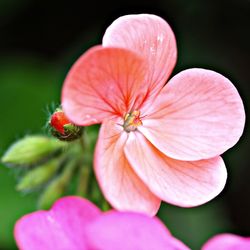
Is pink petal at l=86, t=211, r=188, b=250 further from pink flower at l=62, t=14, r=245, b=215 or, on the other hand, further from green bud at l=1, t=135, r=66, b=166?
green bud at l=1, t=135, r=66, b=166

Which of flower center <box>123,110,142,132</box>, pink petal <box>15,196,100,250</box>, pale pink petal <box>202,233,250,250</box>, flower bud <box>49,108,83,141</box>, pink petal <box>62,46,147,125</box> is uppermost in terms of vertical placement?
pink petal <box>62,46,147,125</box>

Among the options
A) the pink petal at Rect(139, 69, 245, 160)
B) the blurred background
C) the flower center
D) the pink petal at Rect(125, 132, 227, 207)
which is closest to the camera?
the pink petal at Rect(125, 132, 227, 207)

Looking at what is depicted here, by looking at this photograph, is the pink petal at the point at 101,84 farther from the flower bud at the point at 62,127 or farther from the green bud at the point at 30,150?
the green bud at the point at 30,150

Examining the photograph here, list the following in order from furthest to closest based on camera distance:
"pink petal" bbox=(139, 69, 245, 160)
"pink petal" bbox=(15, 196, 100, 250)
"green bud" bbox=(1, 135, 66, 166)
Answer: "green bud" bbox=(1, 135, 66, 166) < "pink petal" bbox=(139, 69, 245, 160) < "pink petal" bbox=(15, 196, 100, 250)

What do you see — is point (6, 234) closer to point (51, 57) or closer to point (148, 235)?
point (51, 57)

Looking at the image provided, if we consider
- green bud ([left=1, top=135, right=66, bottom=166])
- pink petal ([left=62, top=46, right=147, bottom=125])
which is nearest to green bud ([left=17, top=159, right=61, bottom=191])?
green bud ([left=1, top=135, right=66, bottom=166])

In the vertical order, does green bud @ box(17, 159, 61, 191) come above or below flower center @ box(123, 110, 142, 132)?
below

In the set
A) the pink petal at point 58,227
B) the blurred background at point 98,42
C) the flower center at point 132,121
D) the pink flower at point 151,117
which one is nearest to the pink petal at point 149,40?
the pink flower at point 151,117
